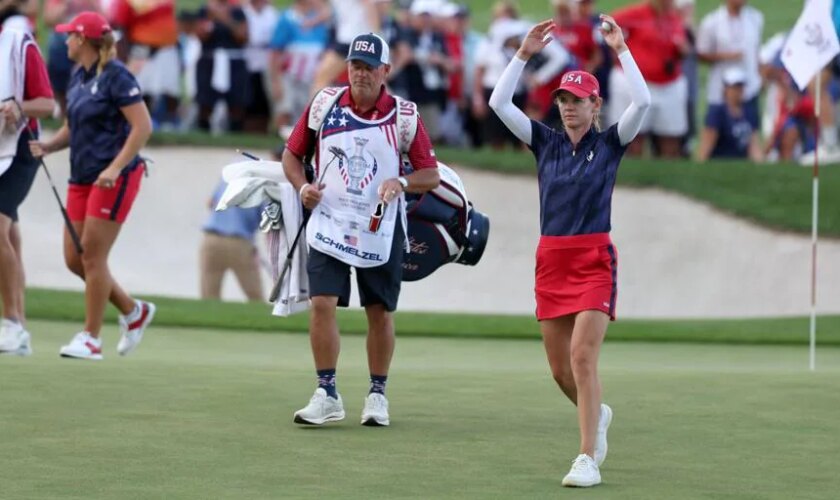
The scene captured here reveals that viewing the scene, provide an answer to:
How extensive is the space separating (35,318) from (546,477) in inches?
312

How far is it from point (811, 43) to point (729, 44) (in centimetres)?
831

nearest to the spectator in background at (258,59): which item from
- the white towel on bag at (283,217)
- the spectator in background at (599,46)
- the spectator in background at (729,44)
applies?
the spectator in background at (599,46)

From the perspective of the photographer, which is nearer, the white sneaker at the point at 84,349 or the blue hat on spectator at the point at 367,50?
the blue hat on spectator at the point at 367,50

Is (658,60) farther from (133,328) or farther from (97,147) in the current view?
(97,147)

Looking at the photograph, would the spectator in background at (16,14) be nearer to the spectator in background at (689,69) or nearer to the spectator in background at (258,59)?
the spectator in background at (258,59)

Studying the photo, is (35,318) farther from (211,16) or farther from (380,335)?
(211,16)

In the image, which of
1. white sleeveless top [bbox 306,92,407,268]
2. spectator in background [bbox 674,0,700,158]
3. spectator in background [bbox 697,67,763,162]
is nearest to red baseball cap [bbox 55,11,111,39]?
white sleeveless top [bbox 306,92,407,268]

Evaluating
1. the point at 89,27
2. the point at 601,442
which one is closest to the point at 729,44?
the point at 89,27

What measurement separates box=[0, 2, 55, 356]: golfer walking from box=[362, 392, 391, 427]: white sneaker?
3.37 meters

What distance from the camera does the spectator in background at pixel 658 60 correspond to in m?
20.4

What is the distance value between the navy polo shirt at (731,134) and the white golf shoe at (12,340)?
11.7 meters

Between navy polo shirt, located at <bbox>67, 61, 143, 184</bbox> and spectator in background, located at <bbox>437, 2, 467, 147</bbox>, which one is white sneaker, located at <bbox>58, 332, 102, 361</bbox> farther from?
spectator in background, located at <bbox>437, 2, 467, 147</bbox>

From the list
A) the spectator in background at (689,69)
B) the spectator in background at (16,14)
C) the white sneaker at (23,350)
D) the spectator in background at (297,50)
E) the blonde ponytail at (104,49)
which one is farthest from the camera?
the spectator in background at (297,50)

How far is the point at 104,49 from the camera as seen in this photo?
39.1 feet
